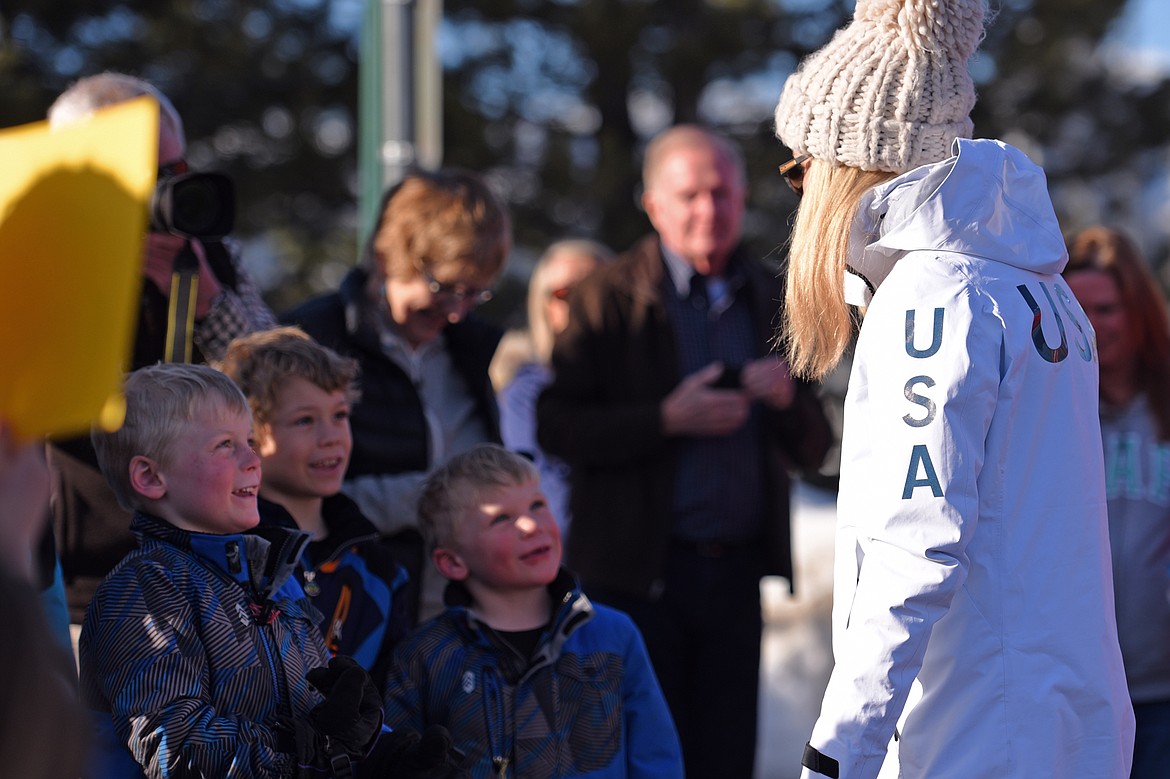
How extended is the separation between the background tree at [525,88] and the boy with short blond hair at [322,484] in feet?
25.9

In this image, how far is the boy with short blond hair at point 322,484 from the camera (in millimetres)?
3084

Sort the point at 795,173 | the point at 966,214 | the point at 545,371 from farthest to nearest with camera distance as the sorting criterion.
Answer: the point at 545,371 < the point at 795,173 < the point at 966,214

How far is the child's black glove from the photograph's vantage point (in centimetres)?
239

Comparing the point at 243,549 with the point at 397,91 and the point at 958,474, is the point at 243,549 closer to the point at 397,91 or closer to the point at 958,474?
the point at 958,474

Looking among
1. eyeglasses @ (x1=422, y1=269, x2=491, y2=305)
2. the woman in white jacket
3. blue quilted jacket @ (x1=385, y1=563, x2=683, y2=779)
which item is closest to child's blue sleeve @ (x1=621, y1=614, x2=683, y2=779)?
blue quilted jacket @ (x1=385, y1=563, x2=683, y2=779)

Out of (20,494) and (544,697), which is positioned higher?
(20,494)

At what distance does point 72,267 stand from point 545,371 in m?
4.18

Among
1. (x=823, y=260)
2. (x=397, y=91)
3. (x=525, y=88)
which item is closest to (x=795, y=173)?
(x=823, y=260)

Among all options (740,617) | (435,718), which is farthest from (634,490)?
(435,718)

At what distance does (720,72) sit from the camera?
454 inches

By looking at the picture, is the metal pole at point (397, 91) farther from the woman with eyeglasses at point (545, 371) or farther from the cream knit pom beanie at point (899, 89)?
the cream knit pom beanie at point (899, 89)

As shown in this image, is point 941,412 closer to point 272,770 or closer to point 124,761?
point 272,770

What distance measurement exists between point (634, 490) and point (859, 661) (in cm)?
212

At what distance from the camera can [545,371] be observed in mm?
5699
